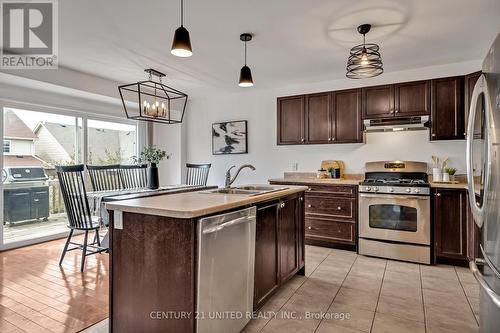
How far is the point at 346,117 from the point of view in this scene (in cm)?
417

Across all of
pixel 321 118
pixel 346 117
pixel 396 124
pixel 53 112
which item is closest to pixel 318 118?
pixel 321 118

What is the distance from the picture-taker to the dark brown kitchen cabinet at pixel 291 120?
451 centimetres

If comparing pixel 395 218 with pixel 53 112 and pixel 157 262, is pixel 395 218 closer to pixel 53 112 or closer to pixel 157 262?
pixel 157 262

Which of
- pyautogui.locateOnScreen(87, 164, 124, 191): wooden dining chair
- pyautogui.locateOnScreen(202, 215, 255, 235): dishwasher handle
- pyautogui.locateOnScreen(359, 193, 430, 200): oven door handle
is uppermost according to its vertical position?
pyautogui.locateOnScreen(87, 164, 124, 191): wooden dining chair

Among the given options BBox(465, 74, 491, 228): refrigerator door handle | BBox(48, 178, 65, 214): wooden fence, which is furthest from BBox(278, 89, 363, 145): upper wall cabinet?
BBox(48, 178, 65, 214): wooden fence

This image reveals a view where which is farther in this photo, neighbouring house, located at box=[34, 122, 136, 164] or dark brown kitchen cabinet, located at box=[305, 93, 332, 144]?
neighbouring house, located at box=[34, 122, 136, 164]

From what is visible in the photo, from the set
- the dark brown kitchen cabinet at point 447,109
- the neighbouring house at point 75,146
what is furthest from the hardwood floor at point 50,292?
the dark brown kitchen cabinet at point 447,109

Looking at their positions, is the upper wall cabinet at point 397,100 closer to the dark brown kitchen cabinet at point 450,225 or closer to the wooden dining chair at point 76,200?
the dark brown kitchen cabinet at point 450,225

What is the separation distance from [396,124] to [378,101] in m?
0.41

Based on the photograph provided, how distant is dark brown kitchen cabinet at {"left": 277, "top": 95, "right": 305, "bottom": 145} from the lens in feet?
14.8

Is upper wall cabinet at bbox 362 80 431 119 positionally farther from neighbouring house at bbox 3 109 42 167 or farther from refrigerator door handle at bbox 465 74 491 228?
neighbouring house at bbox 3 109 42 167

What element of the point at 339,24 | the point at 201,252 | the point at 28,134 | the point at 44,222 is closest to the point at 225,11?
the point at 339,24

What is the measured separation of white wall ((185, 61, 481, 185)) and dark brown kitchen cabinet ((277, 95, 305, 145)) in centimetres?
29

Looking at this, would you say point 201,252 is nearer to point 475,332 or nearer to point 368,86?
point 475,332
